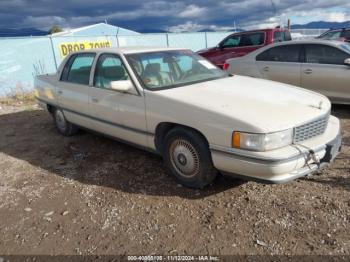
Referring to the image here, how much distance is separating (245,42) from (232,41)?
1.71 feet

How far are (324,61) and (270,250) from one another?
16.2ft

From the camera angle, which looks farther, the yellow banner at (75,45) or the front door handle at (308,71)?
the yellow banner at (75,45)

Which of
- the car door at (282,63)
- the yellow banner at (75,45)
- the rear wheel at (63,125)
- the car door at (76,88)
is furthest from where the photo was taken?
the yellow banner at (75,45)

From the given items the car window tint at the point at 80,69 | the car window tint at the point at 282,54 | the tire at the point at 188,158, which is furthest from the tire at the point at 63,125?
the car window tint at the point at 282,54

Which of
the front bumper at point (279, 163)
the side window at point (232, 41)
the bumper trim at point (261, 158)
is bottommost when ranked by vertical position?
the front bumper at point (279, 163)

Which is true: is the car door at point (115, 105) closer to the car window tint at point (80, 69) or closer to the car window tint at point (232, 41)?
the car window tint at point (80, 69)

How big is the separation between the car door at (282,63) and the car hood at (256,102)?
2.87m

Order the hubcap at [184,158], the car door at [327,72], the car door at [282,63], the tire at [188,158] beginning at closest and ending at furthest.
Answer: the tire at [188,158] → the hubcap at [184,158] → the car door at [327,72] → the car door at [282,63]

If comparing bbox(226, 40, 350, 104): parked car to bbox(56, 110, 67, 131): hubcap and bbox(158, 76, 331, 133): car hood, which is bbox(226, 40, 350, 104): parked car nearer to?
bbox(158, 76, 331, 133): car hood

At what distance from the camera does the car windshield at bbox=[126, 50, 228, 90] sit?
426 cm

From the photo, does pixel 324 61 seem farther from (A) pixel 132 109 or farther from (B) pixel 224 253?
(B) pixel 224 253

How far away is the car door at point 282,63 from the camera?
7.01 metres

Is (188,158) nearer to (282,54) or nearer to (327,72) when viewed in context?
(327,72)

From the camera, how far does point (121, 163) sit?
4875 millimetres
